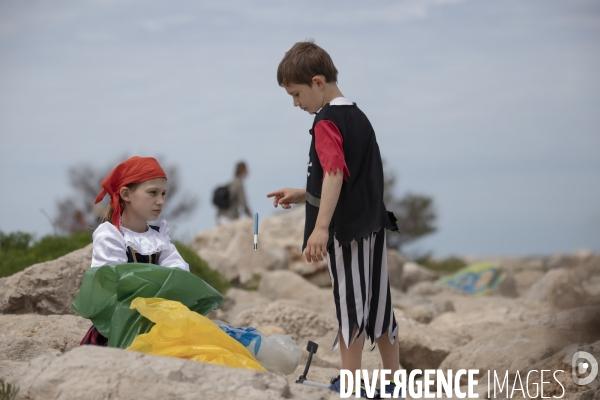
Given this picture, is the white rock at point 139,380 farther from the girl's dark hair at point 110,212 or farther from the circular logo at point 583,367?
the circular logo at point 583,367

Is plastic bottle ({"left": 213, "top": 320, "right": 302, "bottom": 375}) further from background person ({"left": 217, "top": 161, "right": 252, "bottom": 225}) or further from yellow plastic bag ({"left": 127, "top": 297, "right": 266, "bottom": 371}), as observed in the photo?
background person ({"left": 217, "top": 161, "right": 252, "bottom": 225})

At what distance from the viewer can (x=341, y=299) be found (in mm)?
4250

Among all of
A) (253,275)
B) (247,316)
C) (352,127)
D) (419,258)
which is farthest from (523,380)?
(419,258)

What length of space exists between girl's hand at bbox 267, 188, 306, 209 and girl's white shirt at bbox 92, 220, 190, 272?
0.64m

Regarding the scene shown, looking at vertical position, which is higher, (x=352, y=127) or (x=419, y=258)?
(x=419, y=258)

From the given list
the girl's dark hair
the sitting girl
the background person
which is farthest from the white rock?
the background person

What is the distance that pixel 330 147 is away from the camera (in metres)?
4.24

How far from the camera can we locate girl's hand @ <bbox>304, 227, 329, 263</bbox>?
4.12 m

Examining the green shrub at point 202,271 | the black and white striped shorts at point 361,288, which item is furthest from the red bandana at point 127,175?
the green shrub at point 202,271

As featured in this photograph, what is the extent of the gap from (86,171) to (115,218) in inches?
834

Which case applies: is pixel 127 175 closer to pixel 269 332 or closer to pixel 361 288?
pixel 361 288

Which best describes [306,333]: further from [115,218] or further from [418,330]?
[115,218]

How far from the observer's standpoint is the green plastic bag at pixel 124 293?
419 centimetres

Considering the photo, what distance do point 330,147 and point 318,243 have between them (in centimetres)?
51
